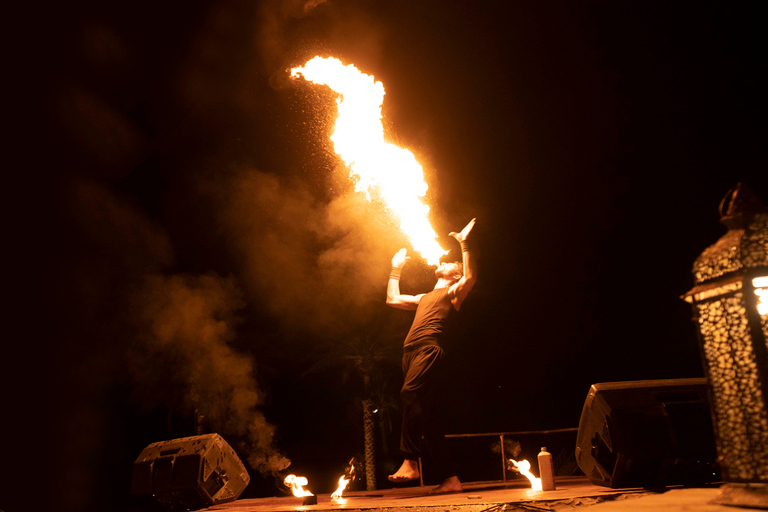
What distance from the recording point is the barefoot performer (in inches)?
205

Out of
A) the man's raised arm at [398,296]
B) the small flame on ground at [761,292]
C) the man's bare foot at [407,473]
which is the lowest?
the man's bare foot at [407,473]

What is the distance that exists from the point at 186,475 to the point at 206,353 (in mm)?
4655

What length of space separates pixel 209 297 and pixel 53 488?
14.8ft

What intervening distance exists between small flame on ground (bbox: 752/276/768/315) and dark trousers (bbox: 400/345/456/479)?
10.1 ft

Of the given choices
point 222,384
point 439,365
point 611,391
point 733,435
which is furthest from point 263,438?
point 733,435

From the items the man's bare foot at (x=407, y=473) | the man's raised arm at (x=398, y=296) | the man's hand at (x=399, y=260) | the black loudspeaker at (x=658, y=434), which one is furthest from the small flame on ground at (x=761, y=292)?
the man's hand at (x=399, y=260)

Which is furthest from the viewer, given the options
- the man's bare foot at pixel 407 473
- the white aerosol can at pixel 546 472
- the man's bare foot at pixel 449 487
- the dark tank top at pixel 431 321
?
the dark tank top at pixel 431 321

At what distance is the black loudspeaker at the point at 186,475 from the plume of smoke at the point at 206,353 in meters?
3.55

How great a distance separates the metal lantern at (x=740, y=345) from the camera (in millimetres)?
2855

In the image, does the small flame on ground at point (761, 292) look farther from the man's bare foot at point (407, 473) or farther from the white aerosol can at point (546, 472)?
the man's bare foot at point (407, 473)

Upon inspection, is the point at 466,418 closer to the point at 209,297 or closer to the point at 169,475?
the point at 209,297

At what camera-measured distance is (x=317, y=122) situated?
7.53 meters

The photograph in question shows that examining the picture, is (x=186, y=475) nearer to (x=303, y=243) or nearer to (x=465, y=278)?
(x=465, y=278)

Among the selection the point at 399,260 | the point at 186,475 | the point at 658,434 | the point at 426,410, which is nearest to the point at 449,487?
the point at 426,410
